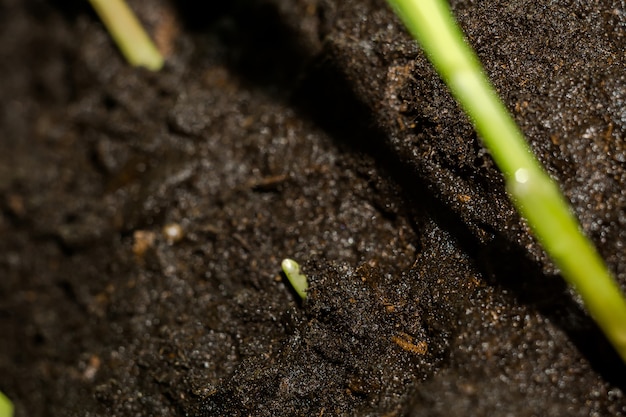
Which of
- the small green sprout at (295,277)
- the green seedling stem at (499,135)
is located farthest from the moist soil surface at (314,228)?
the green seedling stem at (499,135)

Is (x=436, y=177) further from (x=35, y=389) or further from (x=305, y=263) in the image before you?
(x=35, y=389)

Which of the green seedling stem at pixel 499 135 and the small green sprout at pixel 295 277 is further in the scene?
the small green sprout at pixel 295 277

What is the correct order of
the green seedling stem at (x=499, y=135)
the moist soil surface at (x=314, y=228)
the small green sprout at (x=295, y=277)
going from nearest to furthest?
1. the green seedling stem at (x=499, y=135)
2. the moist soil surface at (x=314, y=228)
3. the small green sprout at (x=295, y=277)

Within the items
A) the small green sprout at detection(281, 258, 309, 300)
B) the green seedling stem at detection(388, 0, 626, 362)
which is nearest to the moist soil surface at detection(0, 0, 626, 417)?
the small green sprout at detection(281, 258, 309, 300)

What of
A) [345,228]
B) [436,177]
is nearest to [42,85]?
[345,228]

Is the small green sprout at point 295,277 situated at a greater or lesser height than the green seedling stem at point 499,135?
lesser

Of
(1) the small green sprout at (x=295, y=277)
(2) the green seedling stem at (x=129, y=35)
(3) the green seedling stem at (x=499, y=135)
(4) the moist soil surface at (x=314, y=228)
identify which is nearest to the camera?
(3) the green seedling stem at (x=499, y=135)

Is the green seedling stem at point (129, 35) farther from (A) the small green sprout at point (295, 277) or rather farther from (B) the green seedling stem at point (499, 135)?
(B) the green seedling stem at point (499, 135)
